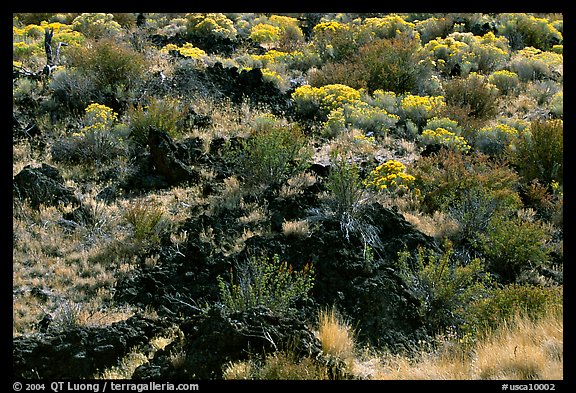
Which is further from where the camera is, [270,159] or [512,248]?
[270,159]

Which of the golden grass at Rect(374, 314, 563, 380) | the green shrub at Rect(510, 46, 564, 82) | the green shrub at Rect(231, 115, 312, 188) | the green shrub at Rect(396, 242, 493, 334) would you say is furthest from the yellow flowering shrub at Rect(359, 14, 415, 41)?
the golden grass at Rect(374, 314, 563, 380)

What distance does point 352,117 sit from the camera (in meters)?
12.5

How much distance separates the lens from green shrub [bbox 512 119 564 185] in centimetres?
1045

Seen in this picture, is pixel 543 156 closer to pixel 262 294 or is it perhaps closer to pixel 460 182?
pixel 460 182

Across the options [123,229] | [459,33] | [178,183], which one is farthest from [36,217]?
[459,33]

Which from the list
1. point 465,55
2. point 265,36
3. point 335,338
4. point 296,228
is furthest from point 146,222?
point 265,36

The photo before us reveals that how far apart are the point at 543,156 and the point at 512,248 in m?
3.55

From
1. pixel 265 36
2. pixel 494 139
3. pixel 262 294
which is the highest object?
pixel 265 36

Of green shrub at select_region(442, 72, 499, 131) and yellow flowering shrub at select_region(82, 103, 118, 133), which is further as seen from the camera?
green shrub at select_region(442, 72, 499, 131)

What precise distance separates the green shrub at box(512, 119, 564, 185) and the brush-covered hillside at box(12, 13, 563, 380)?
0.03 metres

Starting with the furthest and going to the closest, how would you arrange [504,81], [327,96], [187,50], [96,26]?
[96,26] → [187,50] → [504,81] → [327,96]

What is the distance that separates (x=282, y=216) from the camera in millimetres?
8523

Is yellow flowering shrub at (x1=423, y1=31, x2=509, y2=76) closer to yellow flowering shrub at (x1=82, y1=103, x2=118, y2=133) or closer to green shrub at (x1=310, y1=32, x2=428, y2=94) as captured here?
green shrub at (x1=310, y1=32, x2=428, y2=94)
